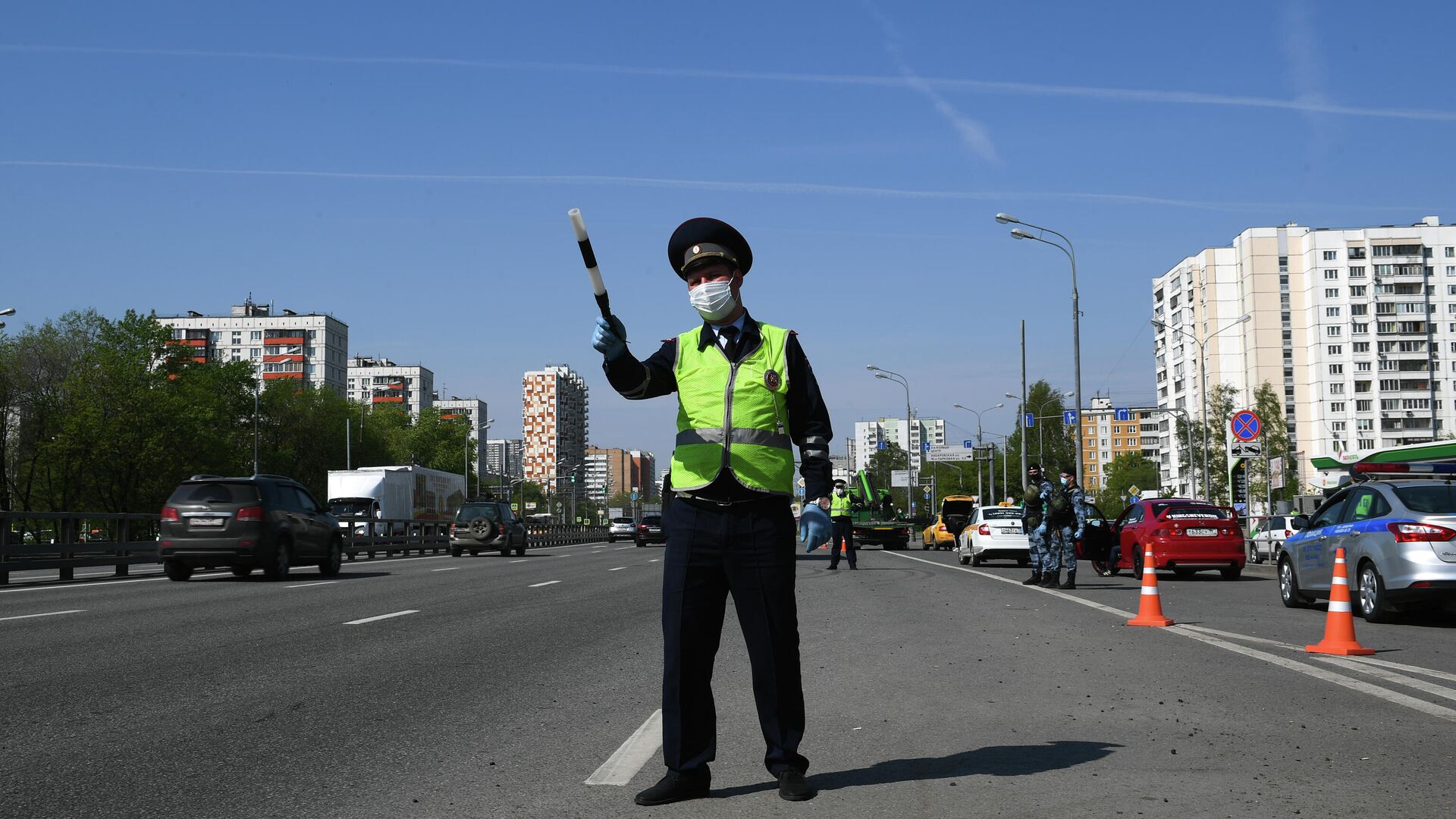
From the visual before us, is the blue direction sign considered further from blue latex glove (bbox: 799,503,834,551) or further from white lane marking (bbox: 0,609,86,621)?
blue latex glove (bbox: 799,503,834,551)

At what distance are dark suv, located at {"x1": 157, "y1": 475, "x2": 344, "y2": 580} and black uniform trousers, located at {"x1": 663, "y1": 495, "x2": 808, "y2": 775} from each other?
17.6m

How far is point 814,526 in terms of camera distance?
5.36m

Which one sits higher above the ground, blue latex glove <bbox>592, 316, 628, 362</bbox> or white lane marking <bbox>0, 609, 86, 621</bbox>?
blue latex glove <bbox>592, 316, 628, 362</bbox>

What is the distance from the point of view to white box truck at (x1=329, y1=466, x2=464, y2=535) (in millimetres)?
48125

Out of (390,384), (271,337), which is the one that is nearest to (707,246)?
(271,337)

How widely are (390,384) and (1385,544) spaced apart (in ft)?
618

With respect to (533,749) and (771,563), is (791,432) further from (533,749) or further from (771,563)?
(533,749)

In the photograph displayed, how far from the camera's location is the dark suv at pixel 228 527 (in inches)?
826

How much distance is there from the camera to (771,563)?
507 centimetres

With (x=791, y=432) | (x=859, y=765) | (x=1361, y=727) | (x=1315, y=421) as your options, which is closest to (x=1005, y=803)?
(x=859, y=765)

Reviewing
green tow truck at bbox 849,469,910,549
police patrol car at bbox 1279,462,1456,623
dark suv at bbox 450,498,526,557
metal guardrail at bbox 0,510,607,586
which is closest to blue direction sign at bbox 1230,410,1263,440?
police patrol car at bbox 1279,462,1456,623

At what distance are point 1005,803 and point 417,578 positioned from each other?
18.4m

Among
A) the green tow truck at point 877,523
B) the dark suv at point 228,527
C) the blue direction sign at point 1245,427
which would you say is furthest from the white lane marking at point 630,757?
the green tow truck at point 877,523

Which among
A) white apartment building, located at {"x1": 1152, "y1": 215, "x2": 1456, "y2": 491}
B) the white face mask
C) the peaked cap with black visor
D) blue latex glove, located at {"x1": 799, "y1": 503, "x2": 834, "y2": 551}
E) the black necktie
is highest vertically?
white apartment building, located at {"x1": 1152, "y1": 215, "x2": 1456, "y2": 491}
